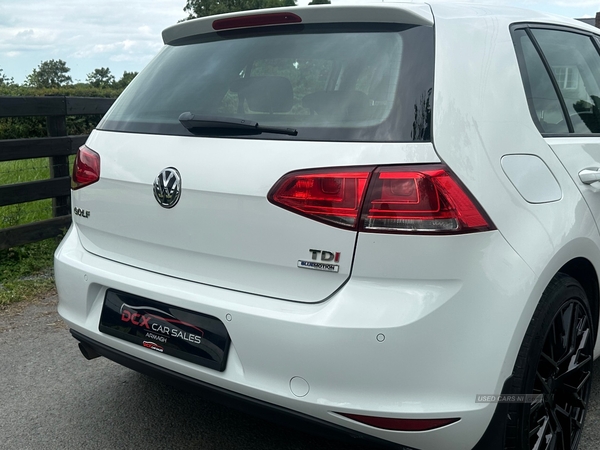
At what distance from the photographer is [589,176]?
2.51 meters

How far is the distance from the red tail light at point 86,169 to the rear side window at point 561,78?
1.67m

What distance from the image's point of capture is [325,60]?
7.41ft

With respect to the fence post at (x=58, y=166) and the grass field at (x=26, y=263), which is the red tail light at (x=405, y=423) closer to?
the grass field at (x=26, y=263)

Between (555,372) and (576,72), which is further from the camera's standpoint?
(576,72)

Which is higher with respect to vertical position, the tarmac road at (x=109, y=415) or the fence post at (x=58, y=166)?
the fence post at (x=58, y=166)

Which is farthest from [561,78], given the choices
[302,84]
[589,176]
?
[302,84]

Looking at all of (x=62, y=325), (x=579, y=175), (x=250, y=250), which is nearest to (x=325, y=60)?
(x=250, y=250)

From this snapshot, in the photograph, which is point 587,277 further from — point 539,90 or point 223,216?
point 223,216

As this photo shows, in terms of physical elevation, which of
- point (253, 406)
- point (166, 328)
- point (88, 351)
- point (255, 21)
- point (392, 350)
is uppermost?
point (255, 21)

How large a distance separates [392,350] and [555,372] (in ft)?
2.70

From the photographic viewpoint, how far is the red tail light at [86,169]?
2.63m

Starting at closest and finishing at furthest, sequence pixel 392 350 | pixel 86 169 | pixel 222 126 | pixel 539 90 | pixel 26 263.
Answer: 1. pixel 392 350
2. pixel 222 126
3. pixel 539 90
4. pixel 86 169
5. pixel 26 263

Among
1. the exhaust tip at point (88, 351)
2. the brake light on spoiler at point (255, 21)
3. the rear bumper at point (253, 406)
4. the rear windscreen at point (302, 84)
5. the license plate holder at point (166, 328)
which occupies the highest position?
the brake light on spoiler at point (255, 21)

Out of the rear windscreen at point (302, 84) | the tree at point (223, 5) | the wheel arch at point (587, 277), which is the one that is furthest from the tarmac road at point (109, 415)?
the tree at point (223, 5)
